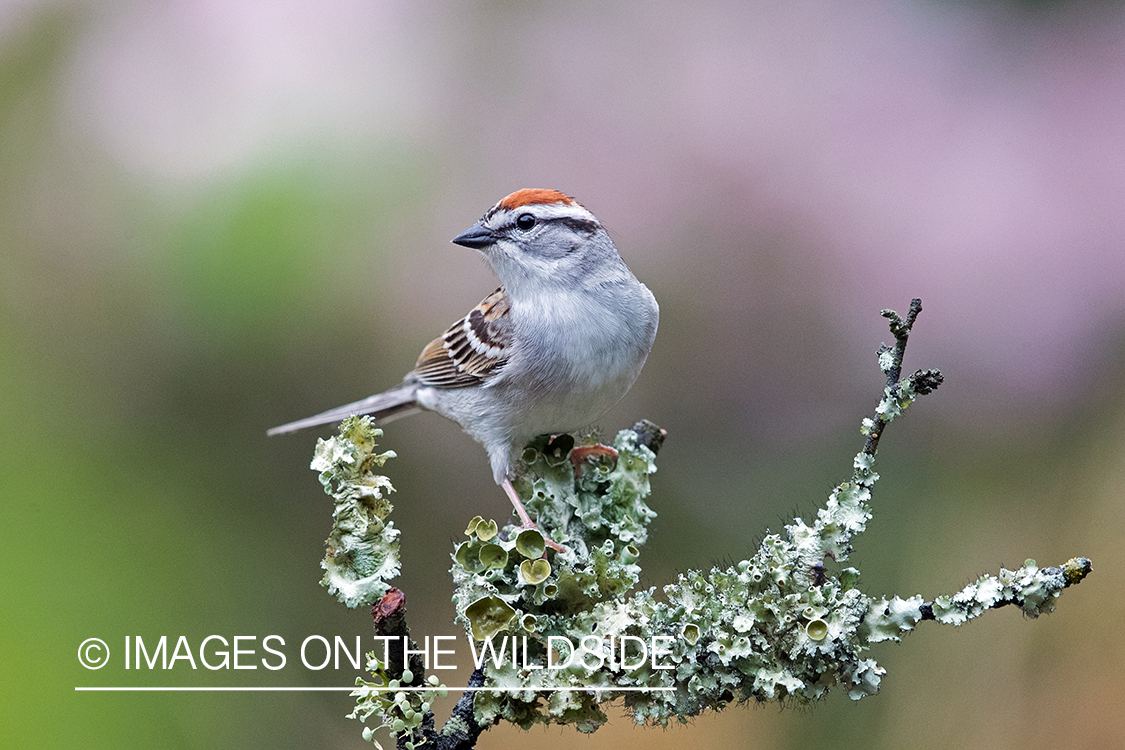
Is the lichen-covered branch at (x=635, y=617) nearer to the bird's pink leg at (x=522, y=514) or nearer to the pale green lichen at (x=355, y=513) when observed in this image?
the pale green lichen at (x=355, y=513)

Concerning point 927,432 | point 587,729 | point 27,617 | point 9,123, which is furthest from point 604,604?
point 9,123

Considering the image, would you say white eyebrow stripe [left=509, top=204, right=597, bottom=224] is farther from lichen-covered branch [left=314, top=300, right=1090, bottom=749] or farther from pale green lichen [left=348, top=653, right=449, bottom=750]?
pale green lichen [left=348, top=653, right=449, bottom=750]

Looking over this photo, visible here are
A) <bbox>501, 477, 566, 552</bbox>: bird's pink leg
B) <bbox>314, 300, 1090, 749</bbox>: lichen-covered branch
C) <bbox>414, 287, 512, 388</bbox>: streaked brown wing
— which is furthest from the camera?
<bbox>414, 287, 512, 388</bbox>: streaked brown wing

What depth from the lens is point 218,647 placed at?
1429mm

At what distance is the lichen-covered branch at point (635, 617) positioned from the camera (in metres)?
0.81

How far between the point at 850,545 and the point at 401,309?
1.06m

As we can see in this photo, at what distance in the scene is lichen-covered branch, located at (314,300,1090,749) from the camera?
0.81 meters

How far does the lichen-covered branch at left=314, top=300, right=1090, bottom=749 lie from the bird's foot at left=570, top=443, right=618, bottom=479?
0.30 metres

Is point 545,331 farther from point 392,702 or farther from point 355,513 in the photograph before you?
point 392,702

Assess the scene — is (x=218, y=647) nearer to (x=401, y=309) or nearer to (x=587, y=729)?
(x=401, y=309)

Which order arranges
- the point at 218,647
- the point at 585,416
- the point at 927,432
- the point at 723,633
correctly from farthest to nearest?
the point at 927,432 → the point at 218,647 → the point at 585,416 → the point at 723,633

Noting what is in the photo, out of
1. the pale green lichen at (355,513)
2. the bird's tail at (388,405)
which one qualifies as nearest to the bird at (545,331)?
the bird's tail at (388,405)

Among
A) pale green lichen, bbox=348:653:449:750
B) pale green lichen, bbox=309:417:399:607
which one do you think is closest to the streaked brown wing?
pale green lichen, bbox=309:417:399:607

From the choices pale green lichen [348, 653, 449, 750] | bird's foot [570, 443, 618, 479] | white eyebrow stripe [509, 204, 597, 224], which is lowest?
pale green lichen [348, 653, 449, 750]
